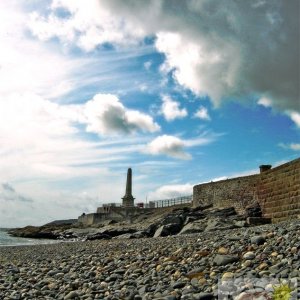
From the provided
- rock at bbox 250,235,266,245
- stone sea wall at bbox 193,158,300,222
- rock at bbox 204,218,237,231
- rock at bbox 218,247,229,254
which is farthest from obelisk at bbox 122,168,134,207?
rock at bbox 218,247,229,254

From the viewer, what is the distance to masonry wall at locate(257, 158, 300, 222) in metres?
16.5

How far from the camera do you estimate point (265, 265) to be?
593cm

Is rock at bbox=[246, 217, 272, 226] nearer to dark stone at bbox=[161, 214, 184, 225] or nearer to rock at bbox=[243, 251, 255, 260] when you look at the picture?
dark stone at bbox=[161, 214, 184, 225]

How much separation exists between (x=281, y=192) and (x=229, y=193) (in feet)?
50.3

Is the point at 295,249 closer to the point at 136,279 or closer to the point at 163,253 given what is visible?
the point at 136,279

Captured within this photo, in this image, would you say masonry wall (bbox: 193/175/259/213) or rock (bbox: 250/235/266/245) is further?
masonry wall (bbox: 193/175/259/213)

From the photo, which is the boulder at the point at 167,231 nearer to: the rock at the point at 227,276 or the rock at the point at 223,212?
the rock at the point at 223,212

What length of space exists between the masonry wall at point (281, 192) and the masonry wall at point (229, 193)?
7709mm

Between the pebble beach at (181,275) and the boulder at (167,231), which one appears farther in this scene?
the boulder at (167,231)

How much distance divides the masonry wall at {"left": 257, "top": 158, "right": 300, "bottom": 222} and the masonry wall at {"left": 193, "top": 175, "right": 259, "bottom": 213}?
771 cm

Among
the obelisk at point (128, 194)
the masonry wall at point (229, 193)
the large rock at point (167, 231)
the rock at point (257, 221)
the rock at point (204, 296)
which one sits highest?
the obelisk at point (128, 194)

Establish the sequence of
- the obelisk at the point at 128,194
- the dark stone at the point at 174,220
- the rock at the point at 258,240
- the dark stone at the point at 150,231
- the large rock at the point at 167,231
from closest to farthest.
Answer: the rock at the point at 258,240 → the large rock at the point at 167,231 → the dark stone at the point at 150,231 → the dark stone at the point at 174,220 → the obelisk at the point at 128,194

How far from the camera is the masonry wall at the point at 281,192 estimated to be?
1652cm

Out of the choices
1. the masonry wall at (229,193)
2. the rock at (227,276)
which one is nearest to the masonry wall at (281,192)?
the masonry wall at (229,193)
